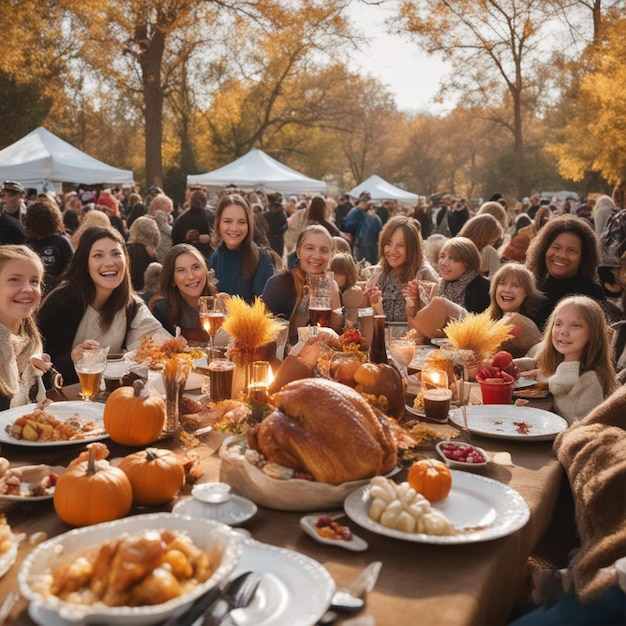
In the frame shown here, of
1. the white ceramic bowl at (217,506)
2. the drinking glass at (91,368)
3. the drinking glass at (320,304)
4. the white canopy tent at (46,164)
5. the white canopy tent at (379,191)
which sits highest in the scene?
the white canopy tent at (379,191)

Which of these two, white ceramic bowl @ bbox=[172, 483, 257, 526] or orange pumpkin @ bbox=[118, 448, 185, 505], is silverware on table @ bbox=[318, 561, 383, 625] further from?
orange pumpkin @ bbox=[118, 448, 185, 505]

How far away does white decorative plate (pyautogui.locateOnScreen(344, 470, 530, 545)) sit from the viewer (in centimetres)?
158

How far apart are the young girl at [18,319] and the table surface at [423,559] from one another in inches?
36.6

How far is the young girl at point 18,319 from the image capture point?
2.93 metres

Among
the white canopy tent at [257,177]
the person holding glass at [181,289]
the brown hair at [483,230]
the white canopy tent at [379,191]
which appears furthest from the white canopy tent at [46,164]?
the white canopy tent at [379,191]

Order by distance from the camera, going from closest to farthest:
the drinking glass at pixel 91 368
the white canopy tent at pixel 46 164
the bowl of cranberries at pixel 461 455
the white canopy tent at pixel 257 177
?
the bowl of cranberries at pixel 461 455
the drinking glass at pixel 91 368
the white canopy tent at pixel 46 164
the white canopy tent at pixel 257 177

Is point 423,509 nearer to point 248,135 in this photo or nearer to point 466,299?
point 466,299

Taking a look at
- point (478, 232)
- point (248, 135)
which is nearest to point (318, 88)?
point (248, 135)

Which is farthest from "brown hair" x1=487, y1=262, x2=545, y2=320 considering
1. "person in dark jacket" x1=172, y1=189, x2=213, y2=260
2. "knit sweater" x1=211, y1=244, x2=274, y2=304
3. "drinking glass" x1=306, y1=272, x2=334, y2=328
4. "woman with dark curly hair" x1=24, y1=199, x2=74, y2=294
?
"person in dark jacket" x1=172, y1=189, x2=213, y2=260

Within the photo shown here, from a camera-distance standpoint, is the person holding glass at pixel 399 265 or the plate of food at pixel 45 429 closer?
the plate of food at pixel 45 429

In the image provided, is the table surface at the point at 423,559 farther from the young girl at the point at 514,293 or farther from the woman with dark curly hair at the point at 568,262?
the woman with dark curly hair at the point at 568,262

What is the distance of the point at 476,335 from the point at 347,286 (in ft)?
7.64

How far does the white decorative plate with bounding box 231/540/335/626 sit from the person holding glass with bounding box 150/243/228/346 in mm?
2845

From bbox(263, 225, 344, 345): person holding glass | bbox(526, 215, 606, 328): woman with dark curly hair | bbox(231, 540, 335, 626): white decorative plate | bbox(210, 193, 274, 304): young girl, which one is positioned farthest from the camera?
bbox(210, 193, 274, 304): young girl
